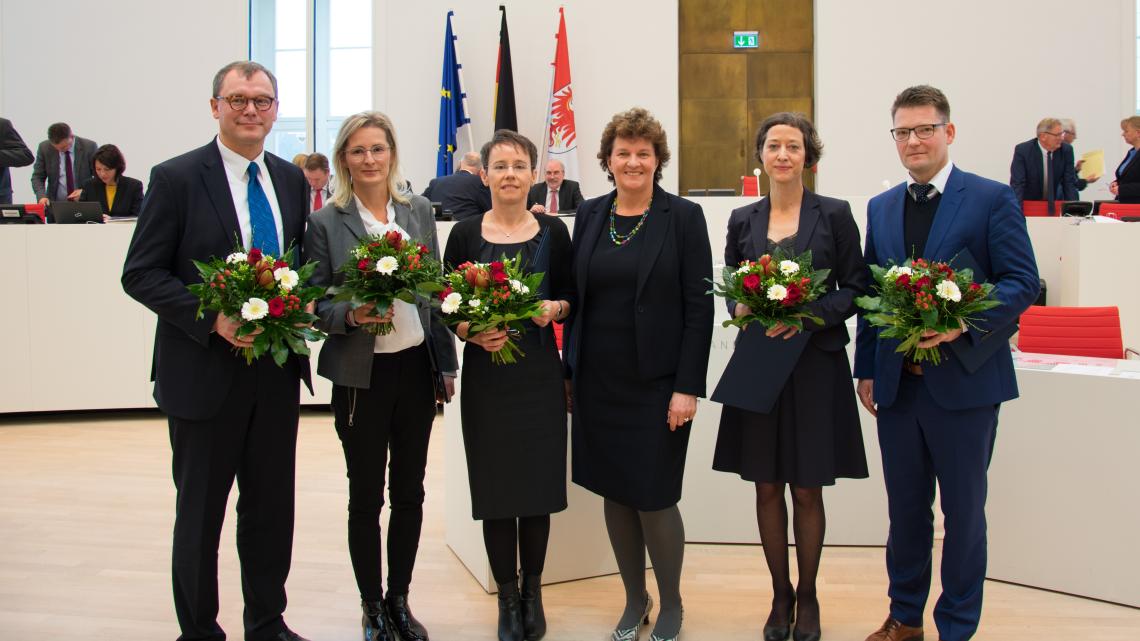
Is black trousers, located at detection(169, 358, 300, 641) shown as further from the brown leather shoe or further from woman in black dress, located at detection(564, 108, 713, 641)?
the brown leather shoe

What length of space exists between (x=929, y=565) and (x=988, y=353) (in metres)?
0.73

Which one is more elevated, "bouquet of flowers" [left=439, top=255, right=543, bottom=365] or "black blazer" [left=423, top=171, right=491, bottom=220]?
"black blazer" [left=423, top=171, right=491, bottom=220]

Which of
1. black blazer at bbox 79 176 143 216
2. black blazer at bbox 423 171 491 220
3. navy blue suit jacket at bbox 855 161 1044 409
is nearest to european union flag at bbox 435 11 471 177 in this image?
black blazer at bbox 423 171 491 220

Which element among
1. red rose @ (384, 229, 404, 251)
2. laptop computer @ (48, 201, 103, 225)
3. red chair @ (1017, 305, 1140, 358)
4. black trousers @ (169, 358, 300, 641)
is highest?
laptop computer @ (48, 201, 103, 225)

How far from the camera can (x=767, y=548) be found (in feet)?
9.73

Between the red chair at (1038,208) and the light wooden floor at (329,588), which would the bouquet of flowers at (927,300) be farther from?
the red chair at (1038,208)

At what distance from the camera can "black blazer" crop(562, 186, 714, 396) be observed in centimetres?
276

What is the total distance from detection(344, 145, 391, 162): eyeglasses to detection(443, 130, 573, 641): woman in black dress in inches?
13.3

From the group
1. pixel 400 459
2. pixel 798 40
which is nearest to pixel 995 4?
pixel 798 40

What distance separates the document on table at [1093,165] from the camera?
26.9ft

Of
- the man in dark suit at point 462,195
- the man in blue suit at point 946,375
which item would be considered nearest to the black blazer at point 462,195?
the man in dark suit at point 462,195

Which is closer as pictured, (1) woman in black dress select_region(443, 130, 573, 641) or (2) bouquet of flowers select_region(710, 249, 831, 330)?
(2) bouquet of flowers select_region(710, 249, 831, 330)

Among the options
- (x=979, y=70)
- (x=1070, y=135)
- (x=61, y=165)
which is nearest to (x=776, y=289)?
(x=1070, y=135)

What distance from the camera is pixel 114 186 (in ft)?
25.4
